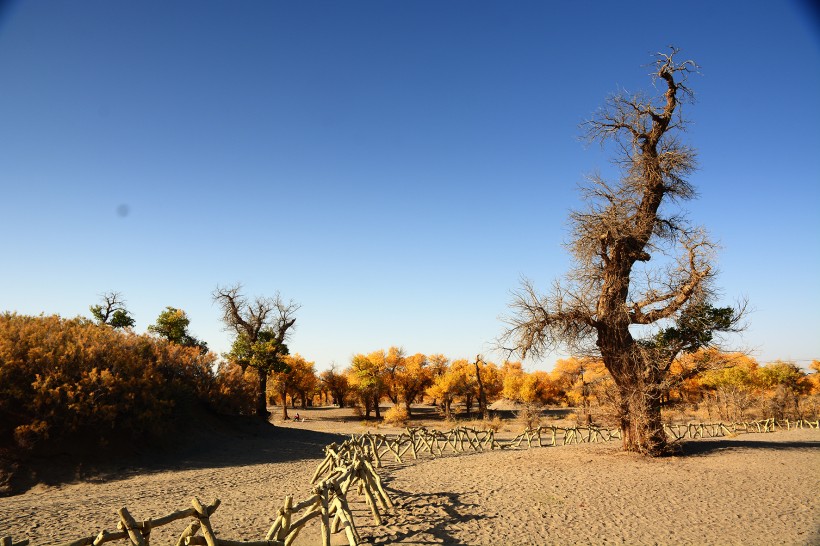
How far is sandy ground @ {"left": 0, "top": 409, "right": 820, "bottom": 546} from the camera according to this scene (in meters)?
8.23

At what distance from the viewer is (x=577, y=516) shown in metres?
9.30

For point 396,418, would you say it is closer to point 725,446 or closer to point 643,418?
point 725,446

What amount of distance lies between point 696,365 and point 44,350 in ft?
72.5

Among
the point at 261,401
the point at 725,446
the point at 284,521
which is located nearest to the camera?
the point at 284,521

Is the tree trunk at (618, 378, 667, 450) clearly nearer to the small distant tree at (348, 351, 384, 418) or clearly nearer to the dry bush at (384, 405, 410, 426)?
the dry bush at (384, 405, 410, 426)

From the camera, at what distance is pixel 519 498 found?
1057 centimetres

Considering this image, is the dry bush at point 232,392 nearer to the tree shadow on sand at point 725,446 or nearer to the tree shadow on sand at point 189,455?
the tree shadow on sand at point 189,455

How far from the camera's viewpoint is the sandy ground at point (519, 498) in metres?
8.23

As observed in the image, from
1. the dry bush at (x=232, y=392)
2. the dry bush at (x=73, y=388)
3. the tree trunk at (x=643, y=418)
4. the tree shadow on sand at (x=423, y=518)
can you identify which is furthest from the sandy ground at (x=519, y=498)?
the dry bush at (x=232, y=392)

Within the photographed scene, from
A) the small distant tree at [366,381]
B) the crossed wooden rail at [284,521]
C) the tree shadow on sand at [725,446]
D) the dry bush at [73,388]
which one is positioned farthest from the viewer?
the small distant tree at [366,381]

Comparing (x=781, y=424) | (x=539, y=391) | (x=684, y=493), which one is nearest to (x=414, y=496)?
(x=684, y=493)

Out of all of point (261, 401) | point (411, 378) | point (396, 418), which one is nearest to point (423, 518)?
point (261, 401)

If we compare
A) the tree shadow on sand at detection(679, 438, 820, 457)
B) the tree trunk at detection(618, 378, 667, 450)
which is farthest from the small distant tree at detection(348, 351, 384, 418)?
the tree trunk at detection(618, 378, 667, 450)

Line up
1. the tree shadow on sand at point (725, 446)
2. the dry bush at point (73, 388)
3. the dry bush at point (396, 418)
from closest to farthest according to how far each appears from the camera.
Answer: the dry bush at point (73, 388)
the tree shadow on sand at point (725, 446)
the dry bush at point (396, 418)
